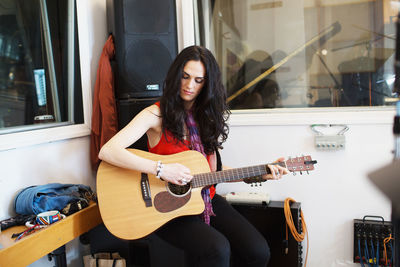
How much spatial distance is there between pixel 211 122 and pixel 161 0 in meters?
0.84

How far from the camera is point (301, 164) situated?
1.62 m

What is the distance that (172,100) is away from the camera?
175cm

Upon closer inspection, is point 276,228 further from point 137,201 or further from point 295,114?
point 137,201

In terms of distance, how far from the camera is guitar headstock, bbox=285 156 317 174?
1.60 m

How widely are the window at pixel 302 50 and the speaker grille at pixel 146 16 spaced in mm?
468

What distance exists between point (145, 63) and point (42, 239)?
3.65 feet

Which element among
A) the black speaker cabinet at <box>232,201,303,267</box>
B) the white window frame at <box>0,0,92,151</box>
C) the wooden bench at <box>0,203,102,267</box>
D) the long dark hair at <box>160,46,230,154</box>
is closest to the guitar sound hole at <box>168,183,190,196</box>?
the long dark hair at <box>160,46,230,154</box>

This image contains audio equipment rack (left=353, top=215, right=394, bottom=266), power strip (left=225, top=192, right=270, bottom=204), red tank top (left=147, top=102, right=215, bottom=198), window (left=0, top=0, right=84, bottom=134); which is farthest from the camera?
power strip (left=225, top=192, right=270, bottom=204)

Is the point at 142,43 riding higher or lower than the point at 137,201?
higher

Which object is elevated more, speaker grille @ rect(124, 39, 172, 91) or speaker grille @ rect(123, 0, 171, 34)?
speaker grille @ rect(123, 0, 171, 34)

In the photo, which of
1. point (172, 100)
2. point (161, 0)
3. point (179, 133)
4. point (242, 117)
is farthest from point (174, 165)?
point (161, 0)

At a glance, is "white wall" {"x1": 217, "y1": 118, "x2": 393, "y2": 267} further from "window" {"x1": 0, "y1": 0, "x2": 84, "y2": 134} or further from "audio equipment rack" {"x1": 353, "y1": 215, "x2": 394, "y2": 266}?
"window" {"x1": 0, "y1": 0, "x2": 84, "y2": 134}

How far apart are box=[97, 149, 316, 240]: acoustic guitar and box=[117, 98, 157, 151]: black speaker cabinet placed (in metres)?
0.48

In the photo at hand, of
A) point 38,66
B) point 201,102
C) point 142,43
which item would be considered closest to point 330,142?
point 201,102
